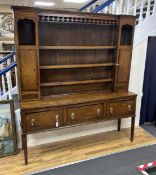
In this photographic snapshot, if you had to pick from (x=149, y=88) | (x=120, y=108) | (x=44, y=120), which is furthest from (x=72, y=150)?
(x=149, y=88)

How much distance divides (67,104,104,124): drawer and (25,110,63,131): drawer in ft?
0.47

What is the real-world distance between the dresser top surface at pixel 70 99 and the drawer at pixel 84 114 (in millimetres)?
102

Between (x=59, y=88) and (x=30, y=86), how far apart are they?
1.54ft

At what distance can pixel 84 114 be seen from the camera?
255 centimetres

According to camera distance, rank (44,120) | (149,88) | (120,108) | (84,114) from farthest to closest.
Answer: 1. (149,88)
2. (120,108)
3. (84,114)
4. (44,120)

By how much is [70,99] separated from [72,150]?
84 cm

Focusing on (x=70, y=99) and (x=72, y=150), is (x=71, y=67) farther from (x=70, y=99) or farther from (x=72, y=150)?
(x=72, y=150)

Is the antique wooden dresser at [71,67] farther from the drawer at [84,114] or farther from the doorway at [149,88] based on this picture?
the doorway at [149,88]

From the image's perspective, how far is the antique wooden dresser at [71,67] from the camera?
A: 7.63 ft

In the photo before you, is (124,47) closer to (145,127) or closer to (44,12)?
(44,12)

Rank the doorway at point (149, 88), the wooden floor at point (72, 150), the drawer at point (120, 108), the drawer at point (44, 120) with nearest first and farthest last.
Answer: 1. the drawer at point (44, 120)
2. the wooden floor at point (72, 150)
3. the drawer at point (120, 108)
4. the doorway at point (149, 88)

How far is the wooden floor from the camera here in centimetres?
243

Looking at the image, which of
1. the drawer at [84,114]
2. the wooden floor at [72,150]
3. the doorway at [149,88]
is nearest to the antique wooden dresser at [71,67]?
the drawer at [84,114]

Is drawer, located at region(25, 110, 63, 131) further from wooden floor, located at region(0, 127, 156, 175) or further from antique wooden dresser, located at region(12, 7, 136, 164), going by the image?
wooden floor, located at region(0, 127, 156, 175)
